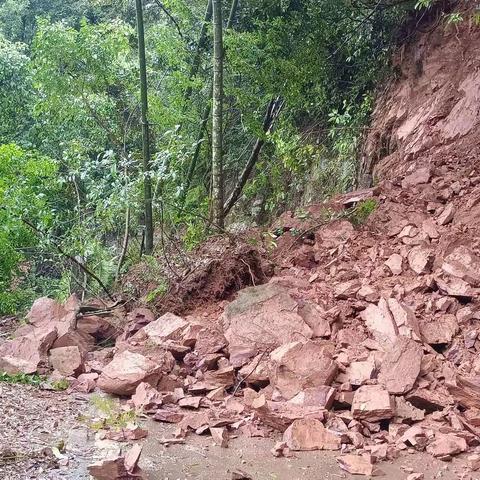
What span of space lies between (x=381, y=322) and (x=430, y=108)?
416cm

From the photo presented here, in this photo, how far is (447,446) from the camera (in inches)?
157

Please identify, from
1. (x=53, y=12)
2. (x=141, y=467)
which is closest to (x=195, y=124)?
(x=141, y=467)

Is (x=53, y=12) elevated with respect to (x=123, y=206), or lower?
elevated

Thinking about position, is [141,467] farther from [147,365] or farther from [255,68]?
[255,68]

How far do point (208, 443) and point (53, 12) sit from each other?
16684 mm

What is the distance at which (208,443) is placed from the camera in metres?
4.30

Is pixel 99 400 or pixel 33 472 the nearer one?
pixel 33 472

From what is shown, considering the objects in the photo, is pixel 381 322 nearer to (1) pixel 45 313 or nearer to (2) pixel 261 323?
(2) pixel 261 323

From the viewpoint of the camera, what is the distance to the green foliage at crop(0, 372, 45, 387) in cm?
555

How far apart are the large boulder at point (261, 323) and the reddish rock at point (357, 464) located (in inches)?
65.5

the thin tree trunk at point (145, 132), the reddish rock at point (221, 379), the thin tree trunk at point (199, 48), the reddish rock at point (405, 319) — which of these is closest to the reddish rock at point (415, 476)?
the reddish rock at point (405, 319)

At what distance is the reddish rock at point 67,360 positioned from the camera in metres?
5.79

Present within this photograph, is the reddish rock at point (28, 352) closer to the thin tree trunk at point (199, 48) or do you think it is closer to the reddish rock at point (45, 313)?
the reddish rock at point (45, 313)

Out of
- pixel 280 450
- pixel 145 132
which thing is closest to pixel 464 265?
pixel 280 450
